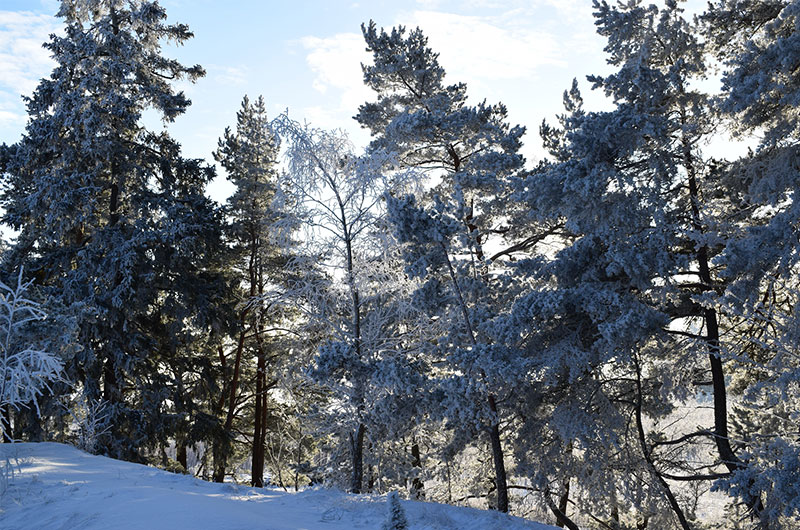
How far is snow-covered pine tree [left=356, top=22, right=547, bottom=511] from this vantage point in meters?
9.97

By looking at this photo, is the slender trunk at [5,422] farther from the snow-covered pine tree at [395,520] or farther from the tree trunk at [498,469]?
the tree trunk at [498,469]

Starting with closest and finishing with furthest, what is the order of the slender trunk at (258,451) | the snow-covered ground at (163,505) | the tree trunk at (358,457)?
the snow-covered ground at (163,505) < the tree trunk at (358,457) < the slender trunk at (258,451)

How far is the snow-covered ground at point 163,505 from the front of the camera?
571cm

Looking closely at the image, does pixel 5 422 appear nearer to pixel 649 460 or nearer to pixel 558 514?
pixel 558 514

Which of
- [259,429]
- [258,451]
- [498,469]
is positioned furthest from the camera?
[259,429]

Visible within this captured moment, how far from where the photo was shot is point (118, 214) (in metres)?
16.2

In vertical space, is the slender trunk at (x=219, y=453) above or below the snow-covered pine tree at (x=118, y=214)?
below

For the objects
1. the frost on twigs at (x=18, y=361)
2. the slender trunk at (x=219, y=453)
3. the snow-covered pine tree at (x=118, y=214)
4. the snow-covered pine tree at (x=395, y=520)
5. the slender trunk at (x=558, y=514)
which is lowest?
the slender trunk at (x=558, y=514)

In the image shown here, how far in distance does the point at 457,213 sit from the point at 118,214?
10941 mm

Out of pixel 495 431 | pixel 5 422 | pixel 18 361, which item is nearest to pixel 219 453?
pixel 5 422

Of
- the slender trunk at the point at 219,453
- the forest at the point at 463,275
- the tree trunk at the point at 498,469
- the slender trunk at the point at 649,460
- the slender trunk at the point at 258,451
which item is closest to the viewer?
the forest at the point at 463,275

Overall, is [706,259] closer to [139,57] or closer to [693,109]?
[693,109]

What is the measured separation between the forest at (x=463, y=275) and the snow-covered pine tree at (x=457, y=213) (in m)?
0.07

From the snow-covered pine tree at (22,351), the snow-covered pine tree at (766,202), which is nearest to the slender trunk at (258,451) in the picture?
the snow-covered pine tree at (22,351)
